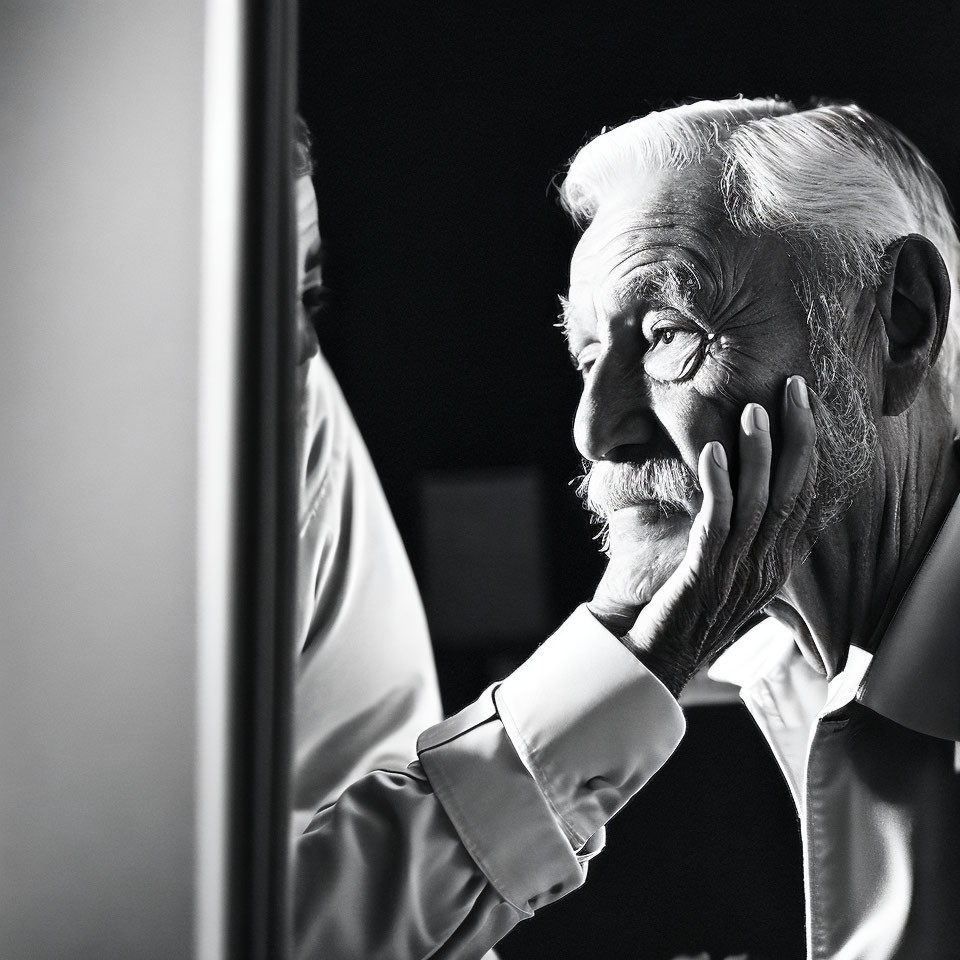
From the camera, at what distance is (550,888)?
2.80 ft

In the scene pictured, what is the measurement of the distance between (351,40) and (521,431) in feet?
1.20

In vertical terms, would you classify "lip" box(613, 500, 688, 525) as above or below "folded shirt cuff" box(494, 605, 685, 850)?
above

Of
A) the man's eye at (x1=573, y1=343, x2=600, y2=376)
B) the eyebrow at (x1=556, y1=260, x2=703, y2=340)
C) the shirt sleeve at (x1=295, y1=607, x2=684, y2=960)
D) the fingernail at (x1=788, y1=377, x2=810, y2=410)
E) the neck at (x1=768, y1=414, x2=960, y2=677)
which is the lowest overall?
the shirt sleeve at (x1=295, y1=607, x2=684, y2=960)

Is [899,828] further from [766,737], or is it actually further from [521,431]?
[521,431]

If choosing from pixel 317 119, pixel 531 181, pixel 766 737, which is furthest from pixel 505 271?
pixel 766 737

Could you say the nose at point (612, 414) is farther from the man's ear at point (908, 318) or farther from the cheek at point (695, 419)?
the man's ear at point (908, 318)

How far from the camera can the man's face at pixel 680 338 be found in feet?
2.76

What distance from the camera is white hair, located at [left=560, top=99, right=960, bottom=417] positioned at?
33.5 inches

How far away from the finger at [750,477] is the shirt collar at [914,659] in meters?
0.09

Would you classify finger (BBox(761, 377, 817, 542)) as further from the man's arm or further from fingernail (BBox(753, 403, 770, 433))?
the man's arm

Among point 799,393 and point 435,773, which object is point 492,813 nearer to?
point 435,773

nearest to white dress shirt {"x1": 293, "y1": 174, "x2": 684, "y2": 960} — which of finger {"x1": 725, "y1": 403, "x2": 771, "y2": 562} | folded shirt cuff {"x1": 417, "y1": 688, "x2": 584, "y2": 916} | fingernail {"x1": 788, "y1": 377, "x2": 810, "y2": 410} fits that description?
folded shirt cuff {"x1": 417, "y1": 688, "x2": 584, "y2": 916}

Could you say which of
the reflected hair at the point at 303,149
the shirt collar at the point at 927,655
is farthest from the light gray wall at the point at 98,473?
the shirt collar at the point at 927,655

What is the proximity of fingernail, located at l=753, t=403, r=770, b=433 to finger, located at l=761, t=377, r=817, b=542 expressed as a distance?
2 centimetres
